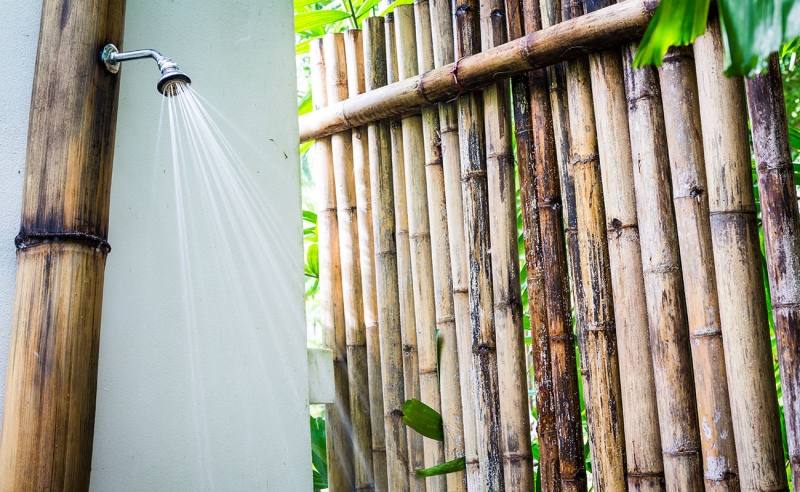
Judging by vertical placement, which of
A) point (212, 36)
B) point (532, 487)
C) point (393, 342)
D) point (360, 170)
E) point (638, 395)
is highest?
point (212, 36)

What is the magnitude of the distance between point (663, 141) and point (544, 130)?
282 mm

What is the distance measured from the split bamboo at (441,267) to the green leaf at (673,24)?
1.21 metres

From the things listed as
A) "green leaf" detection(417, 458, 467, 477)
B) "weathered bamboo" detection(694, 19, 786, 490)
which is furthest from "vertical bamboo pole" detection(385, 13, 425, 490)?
"weathered bamboo" detection(694, 19, 786, 490)

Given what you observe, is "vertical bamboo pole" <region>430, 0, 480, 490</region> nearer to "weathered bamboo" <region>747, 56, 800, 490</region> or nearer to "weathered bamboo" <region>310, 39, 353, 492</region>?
"weathered bamboo" <region>310, 39, 353, 492</region>

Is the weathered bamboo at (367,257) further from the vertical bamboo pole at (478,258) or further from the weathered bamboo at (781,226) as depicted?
the weathered bamboo at (781,226)

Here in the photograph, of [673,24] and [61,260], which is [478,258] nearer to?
[61,260]

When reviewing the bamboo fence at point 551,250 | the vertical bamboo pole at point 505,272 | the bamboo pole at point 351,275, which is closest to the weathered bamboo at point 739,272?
the bamboo fence at point 551,250

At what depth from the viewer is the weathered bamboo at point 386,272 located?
6.84ft

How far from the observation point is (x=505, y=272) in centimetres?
190

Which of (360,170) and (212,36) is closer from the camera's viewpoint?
(212,36)

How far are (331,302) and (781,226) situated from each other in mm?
1192

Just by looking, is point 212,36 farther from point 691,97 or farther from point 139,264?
point 691,97

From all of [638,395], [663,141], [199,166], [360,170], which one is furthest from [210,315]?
[663,141]

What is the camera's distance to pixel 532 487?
1.83m
